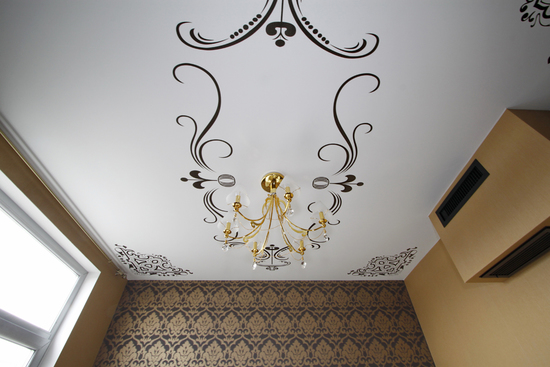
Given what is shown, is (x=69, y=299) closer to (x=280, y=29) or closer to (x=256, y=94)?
(x=256, y=94)

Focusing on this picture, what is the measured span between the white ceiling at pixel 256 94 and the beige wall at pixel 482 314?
0.80 metres

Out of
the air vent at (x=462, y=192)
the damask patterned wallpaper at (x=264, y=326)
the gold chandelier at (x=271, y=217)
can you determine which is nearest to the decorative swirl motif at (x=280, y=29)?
the gold chandelier at (x=271, y=217)

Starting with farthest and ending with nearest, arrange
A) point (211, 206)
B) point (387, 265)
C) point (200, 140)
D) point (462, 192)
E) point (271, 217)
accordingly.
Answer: point (387, 265) → point (211, 206) → point (271, 217) → point (462, 192) → point (200, 140)

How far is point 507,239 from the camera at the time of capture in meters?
1.60

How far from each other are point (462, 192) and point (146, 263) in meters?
3.14

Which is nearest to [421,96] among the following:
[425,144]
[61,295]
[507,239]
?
[425,144]

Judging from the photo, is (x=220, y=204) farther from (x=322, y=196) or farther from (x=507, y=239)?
(x=507, y=239)

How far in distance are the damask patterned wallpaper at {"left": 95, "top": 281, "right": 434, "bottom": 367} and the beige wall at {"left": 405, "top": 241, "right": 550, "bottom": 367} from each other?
0.28 m

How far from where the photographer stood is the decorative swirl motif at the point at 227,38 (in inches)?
51.4

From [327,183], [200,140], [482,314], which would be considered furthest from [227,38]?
[482,314]

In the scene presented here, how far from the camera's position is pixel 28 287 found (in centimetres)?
220

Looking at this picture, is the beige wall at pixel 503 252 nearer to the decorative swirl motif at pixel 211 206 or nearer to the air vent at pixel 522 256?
the air vent at pixel 522 256

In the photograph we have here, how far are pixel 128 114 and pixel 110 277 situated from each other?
2.19m

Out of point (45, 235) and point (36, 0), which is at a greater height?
point (36, 0)
